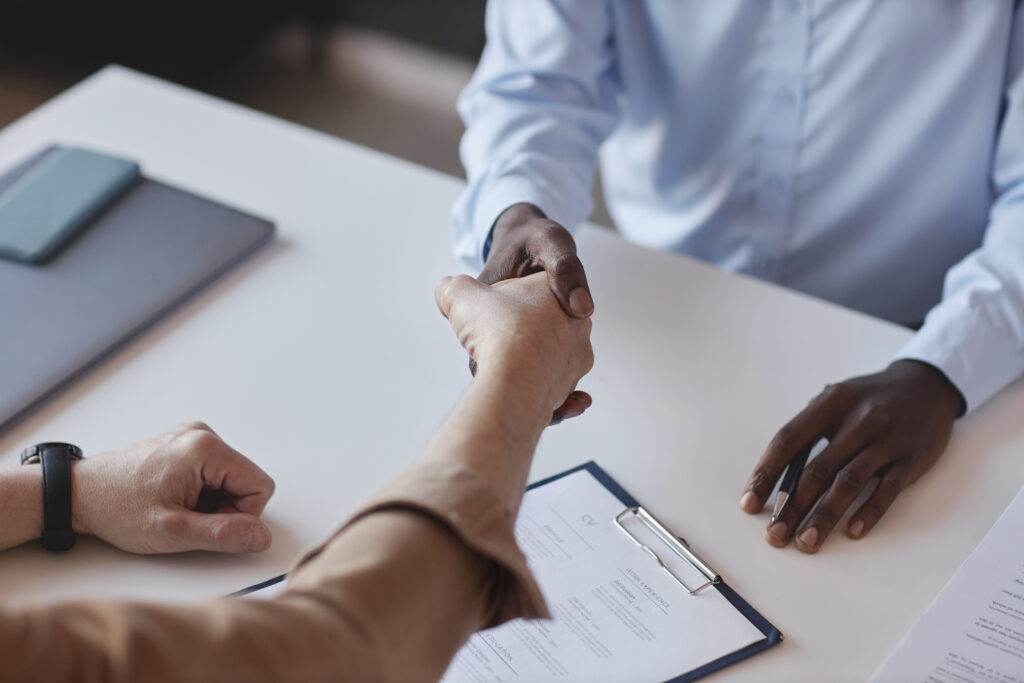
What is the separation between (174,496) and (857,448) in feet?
2.02

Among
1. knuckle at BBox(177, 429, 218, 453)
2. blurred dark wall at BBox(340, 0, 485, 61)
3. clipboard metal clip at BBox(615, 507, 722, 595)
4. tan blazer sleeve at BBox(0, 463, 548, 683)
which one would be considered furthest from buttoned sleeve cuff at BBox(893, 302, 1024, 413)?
blurred dark wall at BBox(340, 0, 485, 61)

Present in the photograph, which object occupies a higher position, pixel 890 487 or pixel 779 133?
pixel 779 133

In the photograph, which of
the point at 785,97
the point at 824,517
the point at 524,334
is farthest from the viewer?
the point at 785,97

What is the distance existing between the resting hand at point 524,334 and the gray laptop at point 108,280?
0.37 meters

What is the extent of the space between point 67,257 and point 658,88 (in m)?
0.82

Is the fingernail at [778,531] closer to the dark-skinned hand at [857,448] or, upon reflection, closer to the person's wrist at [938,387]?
the dark-skinned hand at [857,448]

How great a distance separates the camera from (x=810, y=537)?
0.83m

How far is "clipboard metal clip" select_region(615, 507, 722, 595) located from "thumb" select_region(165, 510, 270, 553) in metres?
0.31

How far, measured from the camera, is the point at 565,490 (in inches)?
34.4

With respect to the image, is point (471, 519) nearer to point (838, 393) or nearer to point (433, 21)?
point (838, 393)

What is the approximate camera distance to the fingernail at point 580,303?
2.72ft

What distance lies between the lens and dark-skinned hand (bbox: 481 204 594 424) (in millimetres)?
832

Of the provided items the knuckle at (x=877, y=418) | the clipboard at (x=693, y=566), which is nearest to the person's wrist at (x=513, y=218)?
the clipboard at (x=693, y=566)

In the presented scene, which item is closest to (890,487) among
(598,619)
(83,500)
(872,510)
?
(872,510)
